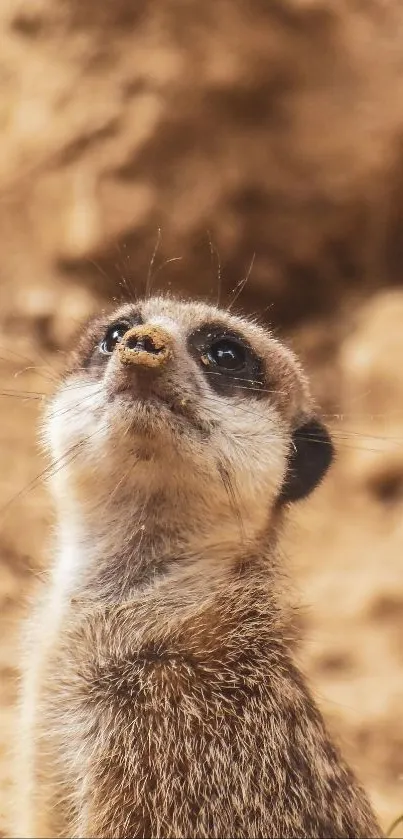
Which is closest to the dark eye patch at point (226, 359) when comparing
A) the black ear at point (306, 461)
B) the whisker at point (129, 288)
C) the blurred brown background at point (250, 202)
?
the black ear at point (306, 461)

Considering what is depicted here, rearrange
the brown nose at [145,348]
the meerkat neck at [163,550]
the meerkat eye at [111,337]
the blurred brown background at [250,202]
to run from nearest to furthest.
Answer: the brown nose at [145,348], the meerkat neck at [163,550], the meerkat eye at [111,337], the blurred brown background at [250,202]

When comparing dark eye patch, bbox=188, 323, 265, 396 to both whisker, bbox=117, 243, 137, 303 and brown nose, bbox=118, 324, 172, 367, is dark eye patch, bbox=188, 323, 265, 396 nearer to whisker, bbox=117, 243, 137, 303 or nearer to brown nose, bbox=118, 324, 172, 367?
brown nose, bbox=118, 324, 172, 367

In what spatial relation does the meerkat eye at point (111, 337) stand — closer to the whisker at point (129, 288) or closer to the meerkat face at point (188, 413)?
the meerkat face at point (188, 413)

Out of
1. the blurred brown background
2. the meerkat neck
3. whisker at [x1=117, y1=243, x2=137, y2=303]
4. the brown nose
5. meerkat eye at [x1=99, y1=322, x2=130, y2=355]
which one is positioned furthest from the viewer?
the blurred brown background

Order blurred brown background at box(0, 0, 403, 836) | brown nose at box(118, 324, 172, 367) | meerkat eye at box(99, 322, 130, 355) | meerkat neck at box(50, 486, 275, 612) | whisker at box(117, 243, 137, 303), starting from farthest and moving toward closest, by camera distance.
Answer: blurred brown background at box(0, 0, 403, 836) < whisker at box(117, 243, 137, 303) < meerkat eye at box(99, 322, 130, 355) < meerkat neck at box(50, 486, 275, 612) < brown nose at box(118, 324, 172, 367)

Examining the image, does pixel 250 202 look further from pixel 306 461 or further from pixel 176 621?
pixel 176 621

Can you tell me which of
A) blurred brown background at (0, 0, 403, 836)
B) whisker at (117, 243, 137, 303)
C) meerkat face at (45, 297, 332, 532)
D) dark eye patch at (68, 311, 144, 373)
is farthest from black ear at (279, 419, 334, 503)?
blurred brown background at (0, 0, 403, 836)

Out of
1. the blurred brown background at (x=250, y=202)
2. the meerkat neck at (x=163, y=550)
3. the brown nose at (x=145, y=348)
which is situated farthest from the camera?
the blurred brown background at (x=250, y=202)
